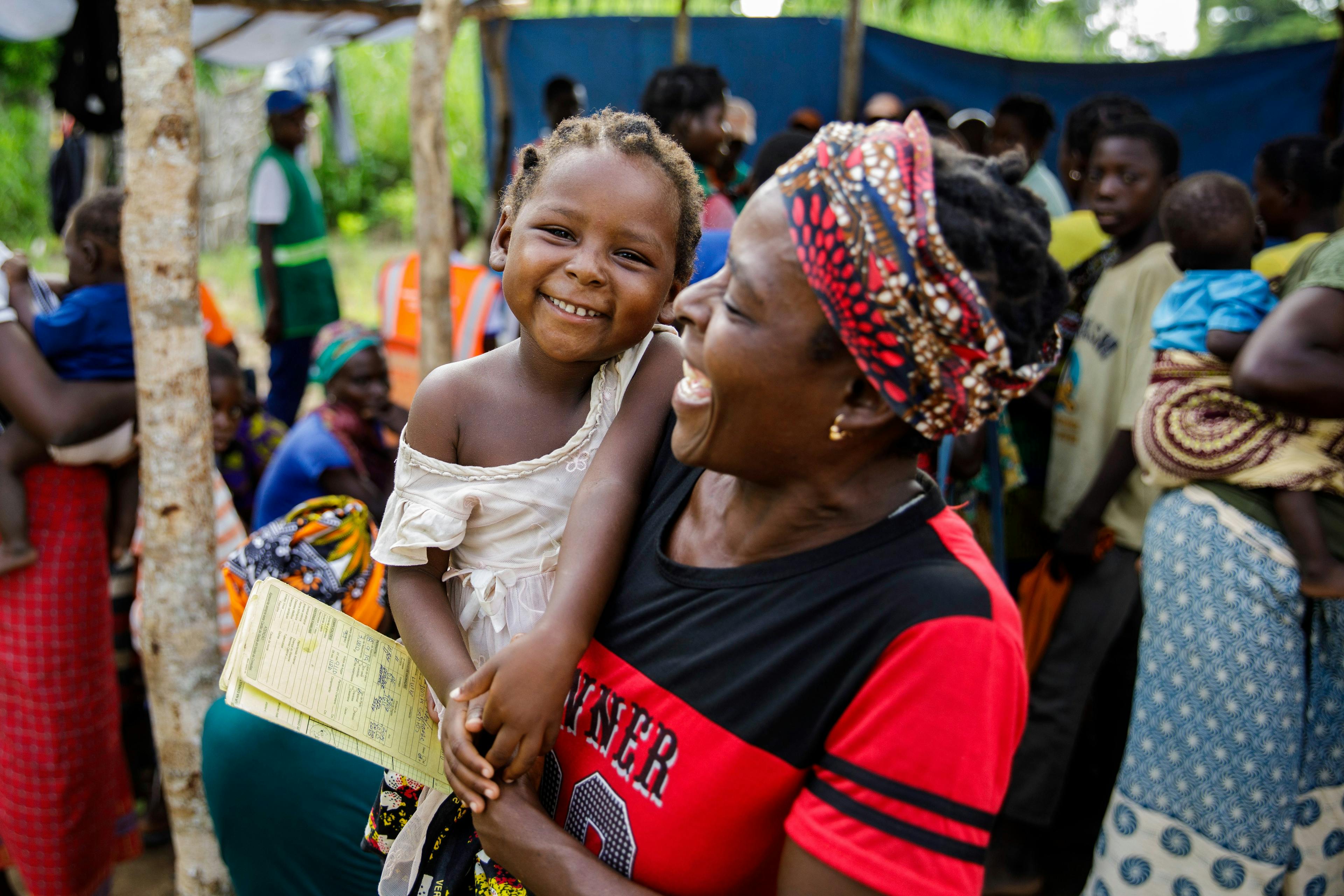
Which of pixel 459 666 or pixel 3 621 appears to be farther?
pixel 3 621

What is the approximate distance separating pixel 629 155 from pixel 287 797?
1630 mm

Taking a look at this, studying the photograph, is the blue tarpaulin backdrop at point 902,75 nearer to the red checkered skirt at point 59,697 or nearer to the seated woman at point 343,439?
the seated woman at point 343,439

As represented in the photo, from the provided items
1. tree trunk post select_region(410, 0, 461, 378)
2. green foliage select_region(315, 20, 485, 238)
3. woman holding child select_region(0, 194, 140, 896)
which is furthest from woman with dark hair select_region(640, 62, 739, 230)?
green foliage select_region(315, 20, 485, 238)

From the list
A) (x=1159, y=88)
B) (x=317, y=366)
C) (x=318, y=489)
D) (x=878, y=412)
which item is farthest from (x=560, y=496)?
(x=1159, y=88)

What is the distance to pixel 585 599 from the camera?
139cm

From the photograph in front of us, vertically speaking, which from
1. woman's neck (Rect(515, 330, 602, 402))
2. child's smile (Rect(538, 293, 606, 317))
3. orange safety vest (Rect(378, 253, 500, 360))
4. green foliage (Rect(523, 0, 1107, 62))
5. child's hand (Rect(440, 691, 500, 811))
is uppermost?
green foliage (Rect(523, 0, 1107, 62))

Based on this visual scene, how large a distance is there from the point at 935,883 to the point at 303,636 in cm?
98

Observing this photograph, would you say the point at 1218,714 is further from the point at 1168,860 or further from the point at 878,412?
the point at 878,412

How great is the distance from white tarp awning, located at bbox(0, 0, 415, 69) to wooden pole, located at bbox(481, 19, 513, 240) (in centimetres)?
58

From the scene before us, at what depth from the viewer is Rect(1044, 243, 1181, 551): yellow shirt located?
3.52 m

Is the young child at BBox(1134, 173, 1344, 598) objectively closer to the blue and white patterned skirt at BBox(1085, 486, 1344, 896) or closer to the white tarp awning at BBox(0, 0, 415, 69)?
the blue and white patterned skirt at BBox(1085, 486, 1344, 896)

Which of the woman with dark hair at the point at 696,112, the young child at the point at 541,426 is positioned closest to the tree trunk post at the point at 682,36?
the woman with dark hair at the point at 696,112

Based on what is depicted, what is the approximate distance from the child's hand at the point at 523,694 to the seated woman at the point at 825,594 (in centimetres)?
3

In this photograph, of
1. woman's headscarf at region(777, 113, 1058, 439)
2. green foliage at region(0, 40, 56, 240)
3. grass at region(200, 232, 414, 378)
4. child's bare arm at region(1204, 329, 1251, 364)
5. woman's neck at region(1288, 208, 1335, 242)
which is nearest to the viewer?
woman's headscarf at region(777, 113, 1058, 439)
